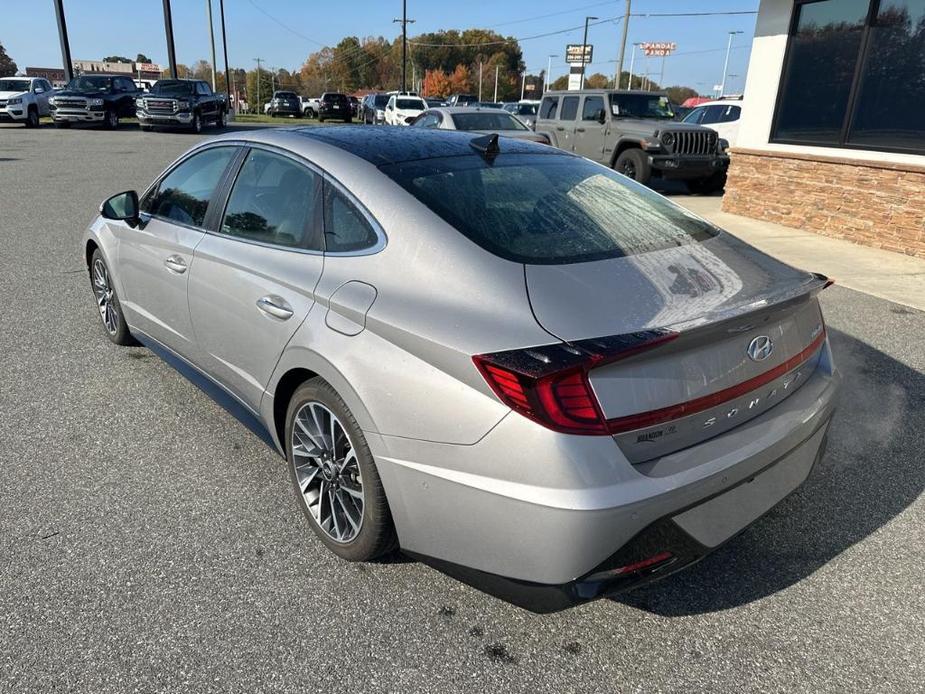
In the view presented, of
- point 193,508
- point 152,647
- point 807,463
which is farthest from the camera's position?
point 193,508

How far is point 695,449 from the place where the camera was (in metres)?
2.08

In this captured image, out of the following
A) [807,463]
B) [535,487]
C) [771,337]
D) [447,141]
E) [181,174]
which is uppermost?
[447,141]

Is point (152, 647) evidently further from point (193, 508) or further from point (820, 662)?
point (820, 662)

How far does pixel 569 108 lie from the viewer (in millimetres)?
14469

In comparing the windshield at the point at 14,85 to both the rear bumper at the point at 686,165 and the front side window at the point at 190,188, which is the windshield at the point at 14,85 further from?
the front side window at the point at 190,188

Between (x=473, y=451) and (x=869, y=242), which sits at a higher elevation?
(x=473, y=451)

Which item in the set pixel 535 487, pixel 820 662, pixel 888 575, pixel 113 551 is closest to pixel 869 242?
pixel 888 575

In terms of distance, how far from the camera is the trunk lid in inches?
76.8

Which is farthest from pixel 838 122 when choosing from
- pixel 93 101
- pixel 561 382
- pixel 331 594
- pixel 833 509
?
pixel 93 101

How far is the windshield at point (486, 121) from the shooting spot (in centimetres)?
1231

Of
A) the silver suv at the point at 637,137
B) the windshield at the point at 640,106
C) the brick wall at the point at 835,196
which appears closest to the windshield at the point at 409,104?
the silver suv at the point at 637,137

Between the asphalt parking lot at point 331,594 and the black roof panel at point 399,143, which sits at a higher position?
the black roof panel at point 399,143

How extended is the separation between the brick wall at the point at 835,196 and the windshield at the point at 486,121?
4153 mm

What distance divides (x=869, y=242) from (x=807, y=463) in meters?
7.38
